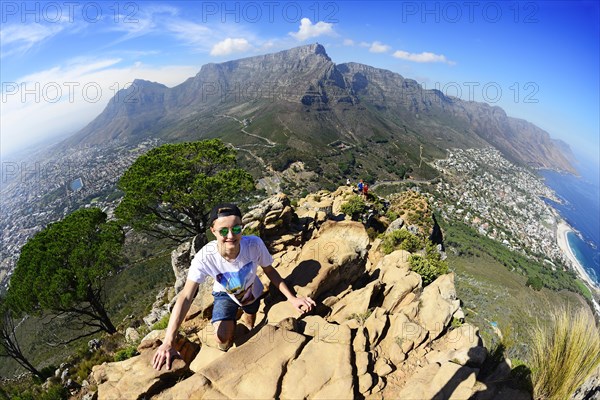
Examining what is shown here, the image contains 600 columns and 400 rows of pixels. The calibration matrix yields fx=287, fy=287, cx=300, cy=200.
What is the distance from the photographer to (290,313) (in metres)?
7.88

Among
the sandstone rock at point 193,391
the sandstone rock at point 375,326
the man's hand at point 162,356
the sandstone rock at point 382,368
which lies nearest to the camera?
the sandstone rock at point 193,391

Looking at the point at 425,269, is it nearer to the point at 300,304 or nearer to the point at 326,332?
the point at 326,332

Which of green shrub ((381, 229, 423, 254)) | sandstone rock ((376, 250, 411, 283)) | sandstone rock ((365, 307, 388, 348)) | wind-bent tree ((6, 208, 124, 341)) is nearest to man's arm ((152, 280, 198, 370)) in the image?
sandstone rock ((365, 307, 388, 348))

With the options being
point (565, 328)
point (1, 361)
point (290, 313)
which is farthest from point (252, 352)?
point (1, 361)

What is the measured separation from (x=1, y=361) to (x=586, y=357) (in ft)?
286

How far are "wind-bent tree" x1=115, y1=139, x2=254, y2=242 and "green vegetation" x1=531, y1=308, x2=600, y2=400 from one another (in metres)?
17.0

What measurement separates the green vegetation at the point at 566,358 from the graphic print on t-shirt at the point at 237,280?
20.0 ft

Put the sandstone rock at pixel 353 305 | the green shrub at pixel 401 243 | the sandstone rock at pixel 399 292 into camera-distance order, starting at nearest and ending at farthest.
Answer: the sandstone rock at pixel 353 305
the sandstone rock at pixel 399 292
the green shrub at pixel 401 243

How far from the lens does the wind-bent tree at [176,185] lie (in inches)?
742

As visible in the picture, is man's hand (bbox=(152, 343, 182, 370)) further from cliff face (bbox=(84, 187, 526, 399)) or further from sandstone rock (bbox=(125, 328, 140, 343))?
sandstone rock (bbox=(125, 328, 140, 343))

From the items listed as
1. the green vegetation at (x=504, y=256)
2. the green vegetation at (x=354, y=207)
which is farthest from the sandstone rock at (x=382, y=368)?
the green vegetation at (x=504, y=256)

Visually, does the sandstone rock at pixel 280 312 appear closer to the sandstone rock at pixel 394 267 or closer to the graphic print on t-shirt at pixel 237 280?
the graphic print on t-shirt at pixel 237 280

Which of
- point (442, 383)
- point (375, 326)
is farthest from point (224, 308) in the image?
point (442, 383)

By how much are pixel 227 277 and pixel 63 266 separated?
55.2 ft
